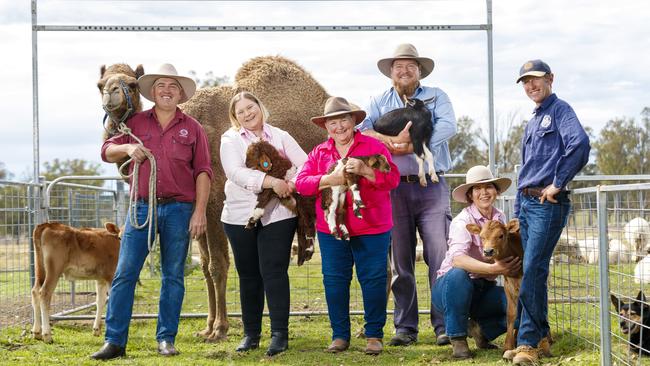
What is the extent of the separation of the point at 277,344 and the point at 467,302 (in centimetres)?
166

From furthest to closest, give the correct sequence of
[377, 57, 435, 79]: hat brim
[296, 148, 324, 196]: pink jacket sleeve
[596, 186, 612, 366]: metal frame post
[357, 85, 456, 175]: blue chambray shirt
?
[377, 57, 435, 79]: hat brim < [357, 85, 456, 175]: blue chambray shirt < [296, 148, 324, 196]: pink jacket sleeve < [596, 186, 612, 366]: metal frame post

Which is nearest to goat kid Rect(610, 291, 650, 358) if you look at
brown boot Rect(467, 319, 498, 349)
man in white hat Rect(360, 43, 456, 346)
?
brown boot Rect(467, 319, 498, 349)

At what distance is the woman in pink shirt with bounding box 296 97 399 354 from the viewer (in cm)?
625

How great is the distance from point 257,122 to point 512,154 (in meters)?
28.1

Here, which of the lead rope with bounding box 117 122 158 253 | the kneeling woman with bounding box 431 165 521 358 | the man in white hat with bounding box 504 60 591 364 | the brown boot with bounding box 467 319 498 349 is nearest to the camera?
the man in white hat with bounding box 504 60 591 364

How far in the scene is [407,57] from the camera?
7086 mm

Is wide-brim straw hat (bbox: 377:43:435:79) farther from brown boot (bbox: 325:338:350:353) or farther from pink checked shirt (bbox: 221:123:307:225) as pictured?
brown boot (bbox: 325:338:350:353)

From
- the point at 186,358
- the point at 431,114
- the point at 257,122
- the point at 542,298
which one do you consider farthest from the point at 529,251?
the point at 186,358

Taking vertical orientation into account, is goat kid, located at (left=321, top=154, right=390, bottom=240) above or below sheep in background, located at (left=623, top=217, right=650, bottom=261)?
above

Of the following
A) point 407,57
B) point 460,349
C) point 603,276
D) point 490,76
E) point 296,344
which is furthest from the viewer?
point 490,76

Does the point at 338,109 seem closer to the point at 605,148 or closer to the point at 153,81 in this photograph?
the point at 153,81

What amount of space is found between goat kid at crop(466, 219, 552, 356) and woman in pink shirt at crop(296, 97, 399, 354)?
0.76 metres

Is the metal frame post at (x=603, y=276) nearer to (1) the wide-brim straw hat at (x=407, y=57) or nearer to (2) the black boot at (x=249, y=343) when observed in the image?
(1) the wide-brim straw hat at (x=407, y=57)

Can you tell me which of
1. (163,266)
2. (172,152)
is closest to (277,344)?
(163,266)
